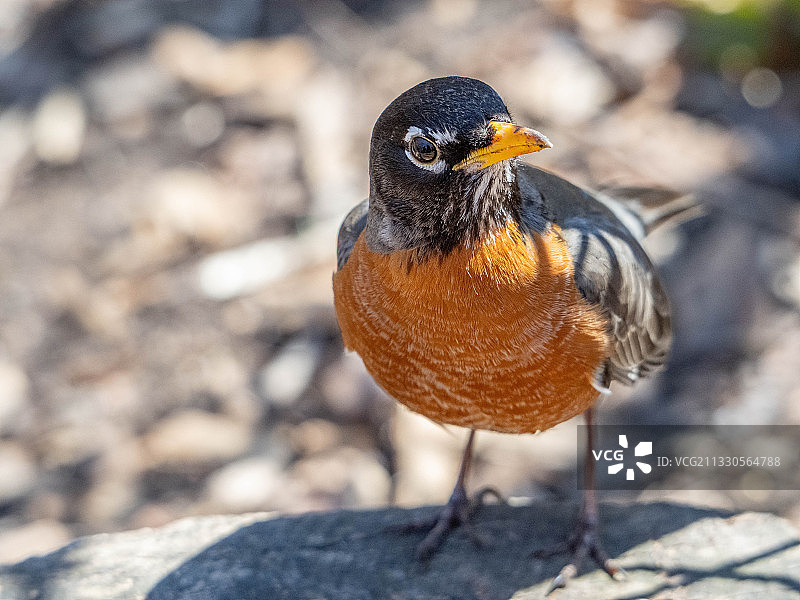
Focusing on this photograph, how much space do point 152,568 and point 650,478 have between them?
9.92 ft

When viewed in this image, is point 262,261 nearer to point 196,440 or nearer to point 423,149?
point 196,440

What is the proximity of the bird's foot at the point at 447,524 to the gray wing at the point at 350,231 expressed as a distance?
4.16ft

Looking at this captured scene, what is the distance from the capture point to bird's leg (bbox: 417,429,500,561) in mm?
3885

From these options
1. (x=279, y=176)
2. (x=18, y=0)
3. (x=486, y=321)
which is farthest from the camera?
(x=18, y=0)

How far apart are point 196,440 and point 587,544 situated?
8.45 ft

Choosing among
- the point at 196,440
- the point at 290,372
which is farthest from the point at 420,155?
the point at 196,440

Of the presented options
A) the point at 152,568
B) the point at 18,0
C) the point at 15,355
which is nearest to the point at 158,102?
the point at 18,0

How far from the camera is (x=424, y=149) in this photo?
2.93 metres

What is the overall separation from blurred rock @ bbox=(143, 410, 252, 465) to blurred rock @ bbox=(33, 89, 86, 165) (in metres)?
2.79

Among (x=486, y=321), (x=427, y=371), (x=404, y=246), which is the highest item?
(x=404, y=246)

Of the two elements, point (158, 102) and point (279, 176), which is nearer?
point (279, 176)

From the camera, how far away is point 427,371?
10.7 ft

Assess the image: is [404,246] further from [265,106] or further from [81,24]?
[81,24]

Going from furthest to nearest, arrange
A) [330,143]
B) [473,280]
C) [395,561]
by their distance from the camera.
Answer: [330,143] < [395,561] < [473,280]
